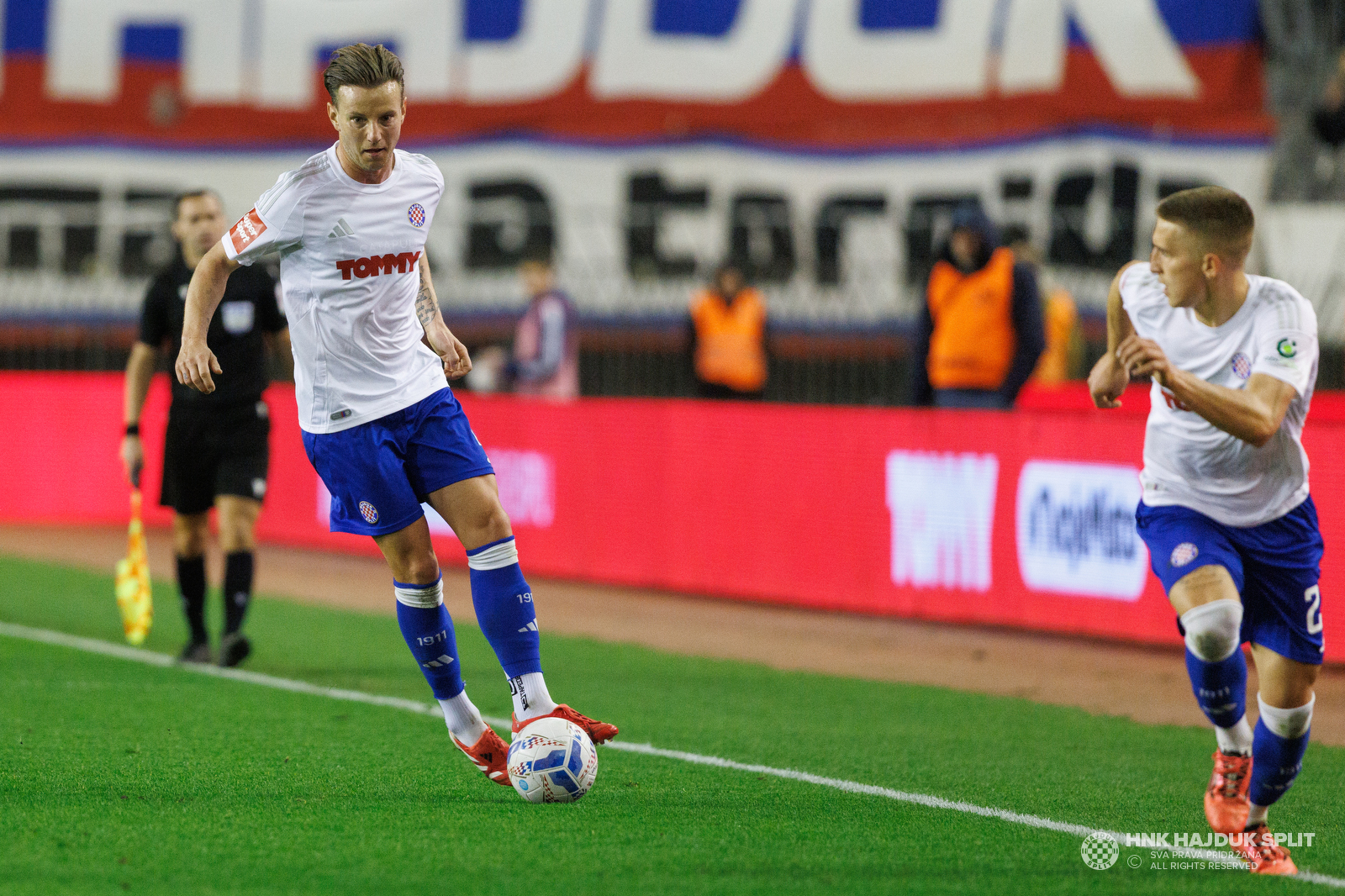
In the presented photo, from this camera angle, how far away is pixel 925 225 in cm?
1638

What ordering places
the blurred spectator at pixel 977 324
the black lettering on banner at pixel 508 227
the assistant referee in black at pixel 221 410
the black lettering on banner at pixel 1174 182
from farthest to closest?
1. the black lettering on banner at pixel 508 227
2. the black lettering on banner at pixel 1174 182
3. the blurred spectator at pixel 977 324
4. the assistant referee in black at pixel 221 410

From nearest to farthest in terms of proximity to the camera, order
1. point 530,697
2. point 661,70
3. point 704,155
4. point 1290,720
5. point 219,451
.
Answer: point 1290,720
point 530,697
point 219,451
point 704,155
point 661,70

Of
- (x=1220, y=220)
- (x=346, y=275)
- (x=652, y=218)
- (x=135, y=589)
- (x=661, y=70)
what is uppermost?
(x=661, y=70)

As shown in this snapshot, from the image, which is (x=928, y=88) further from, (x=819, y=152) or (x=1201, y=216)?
(x=1201, y=216)

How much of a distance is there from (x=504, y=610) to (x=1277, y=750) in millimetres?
2295

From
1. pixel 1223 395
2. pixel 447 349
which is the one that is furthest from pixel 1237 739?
pixel 447 349

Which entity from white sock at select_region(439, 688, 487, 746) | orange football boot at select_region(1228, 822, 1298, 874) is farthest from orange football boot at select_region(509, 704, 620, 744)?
orange football boot at select_region(1228, 822, 1298, 874)

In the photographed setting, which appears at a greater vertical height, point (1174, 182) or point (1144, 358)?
point (1144, 358)

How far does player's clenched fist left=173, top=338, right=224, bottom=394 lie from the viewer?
5.25m

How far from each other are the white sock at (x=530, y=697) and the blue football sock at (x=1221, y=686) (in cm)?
191

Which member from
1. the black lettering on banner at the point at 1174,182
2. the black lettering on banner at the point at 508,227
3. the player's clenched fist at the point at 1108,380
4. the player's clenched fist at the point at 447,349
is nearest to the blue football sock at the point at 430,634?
the player's clenched fist at the point at 447,349

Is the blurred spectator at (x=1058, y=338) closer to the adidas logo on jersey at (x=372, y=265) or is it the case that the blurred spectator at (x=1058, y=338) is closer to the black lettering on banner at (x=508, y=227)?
the black lettering on banner at (x=508, y=227)

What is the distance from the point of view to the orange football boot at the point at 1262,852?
15.7 feet

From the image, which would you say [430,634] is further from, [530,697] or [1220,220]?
[1220,220]
